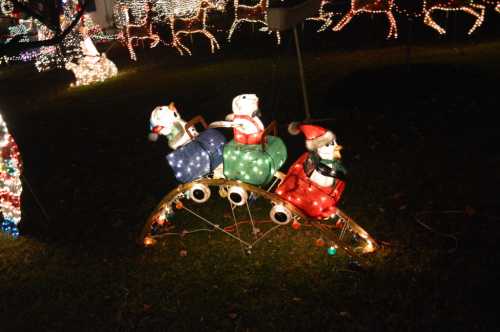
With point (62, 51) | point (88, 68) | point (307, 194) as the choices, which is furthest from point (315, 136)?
point (62, 51)

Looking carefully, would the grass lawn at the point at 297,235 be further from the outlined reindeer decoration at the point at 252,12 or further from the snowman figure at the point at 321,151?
the outlined reindeer decoration at the point at 252,12

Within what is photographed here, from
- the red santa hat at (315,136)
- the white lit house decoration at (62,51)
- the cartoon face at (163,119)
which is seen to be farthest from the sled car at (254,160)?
the white lit house decoration at (62,51)

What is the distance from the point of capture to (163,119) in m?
3.88

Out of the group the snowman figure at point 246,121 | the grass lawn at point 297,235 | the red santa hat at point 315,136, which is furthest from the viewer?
the snowman figure at point 246,121

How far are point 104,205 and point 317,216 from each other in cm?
324

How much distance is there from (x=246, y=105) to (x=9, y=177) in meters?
2.93

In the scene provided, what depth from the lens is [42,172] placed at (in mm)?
6898

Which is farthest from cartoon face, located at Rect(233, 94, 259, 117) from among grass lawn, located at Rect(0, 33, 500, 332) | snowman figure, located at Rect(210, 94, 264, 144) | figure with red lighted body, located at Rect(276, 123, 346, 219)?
grass lawn, located at Rect(0, 33, 500, 332)

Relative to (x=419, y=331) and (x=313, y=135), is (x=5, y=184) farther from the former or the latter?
(x=419, y=331)

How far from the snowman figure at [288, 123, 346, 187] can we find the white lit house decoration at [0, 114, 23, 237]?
10.4 feet

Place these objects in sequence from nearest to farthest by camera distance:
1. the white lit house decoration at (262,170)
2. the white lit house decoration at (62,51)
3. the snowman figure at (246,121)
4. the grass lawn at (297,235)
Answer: the white lit house decoration at (262,170), the grass lawn at (297,235), the snowman figure at (246,121), the white lit house decoration at (62,51)

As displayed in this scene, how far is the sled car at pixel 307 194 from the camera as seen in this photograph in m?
3.47

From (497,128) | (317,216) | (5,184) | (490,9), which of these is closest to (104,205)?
(5,184)

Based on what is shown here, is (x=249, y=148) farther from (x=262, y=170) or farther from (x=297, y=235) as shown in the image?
(x=297, y=235)
